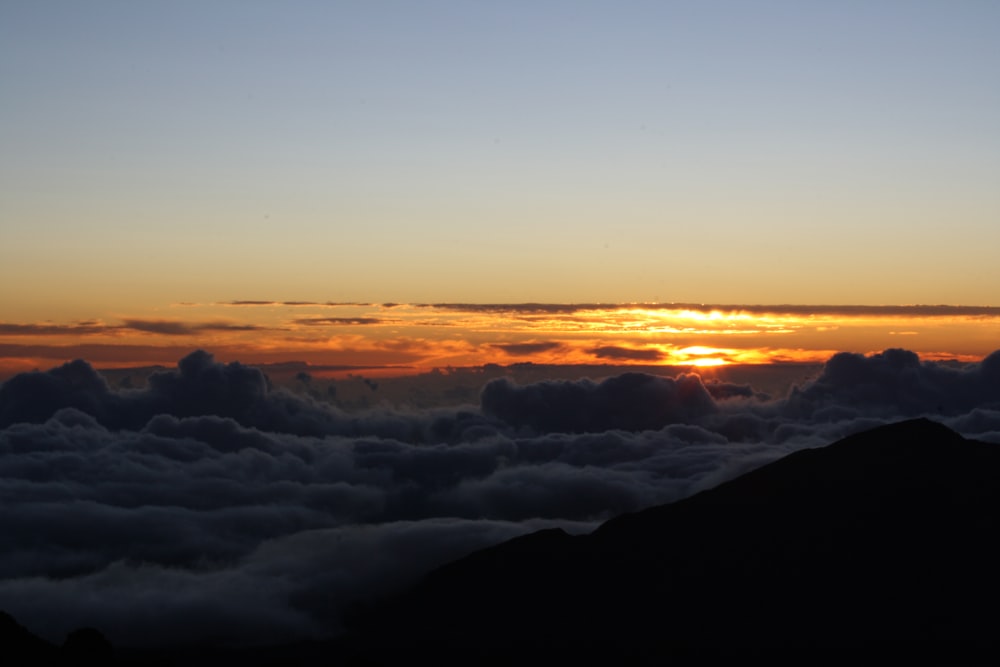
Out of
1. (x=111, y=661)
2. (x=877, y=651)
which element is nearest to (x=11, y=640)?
(x=111, y=661)

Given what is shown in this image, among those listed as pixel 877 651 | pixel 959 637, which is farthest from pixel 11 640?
pixel 959 637

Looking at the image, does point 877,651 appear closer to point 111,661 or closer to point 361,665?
point 361,665

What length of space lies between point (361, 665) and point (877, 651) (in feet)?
313

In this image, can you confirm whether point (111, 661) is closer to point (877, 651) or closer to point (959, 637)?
point (877, 651)

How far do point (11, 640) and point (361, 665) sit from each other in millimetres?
61685

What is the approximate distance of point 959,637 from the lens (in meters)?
195

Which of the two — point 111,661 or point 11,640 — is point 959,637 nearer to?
point 111,661

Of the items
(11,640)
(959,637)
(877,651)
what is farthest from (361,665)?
(959,637)

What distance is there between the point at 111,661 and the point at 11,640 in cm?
1820

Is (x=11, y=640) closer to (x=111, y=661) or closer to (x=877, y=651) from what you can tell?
(x=111, y=661)

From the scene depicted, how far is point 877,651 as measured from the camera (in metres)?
198

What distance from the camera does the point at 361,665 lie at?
654ft

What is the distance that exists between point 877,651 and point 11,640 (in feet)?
512

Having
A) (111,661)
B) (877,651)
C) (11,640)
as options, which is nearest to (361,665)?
(111,661)
